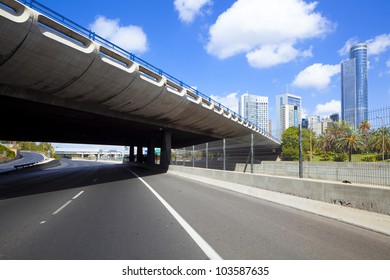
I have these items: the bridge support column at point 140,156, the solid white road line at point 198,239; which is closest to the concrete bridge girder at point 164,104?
the solid white road line at point 198,239

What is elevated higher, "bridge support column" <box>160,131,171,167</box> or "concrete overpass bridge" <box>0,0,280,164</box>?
"concrete overpass bridge" <box>0,0,280,164</box>

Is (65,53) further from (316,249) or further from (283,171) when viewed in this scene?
(283,171)

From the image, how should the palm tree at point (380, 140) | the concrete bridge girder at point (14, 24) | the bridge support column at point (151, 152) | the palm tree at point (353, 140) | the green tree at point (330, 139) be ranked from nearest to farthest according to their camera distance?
1. the palm tree at point (380, 140)
2. the concrete bridge girder at point (14, 24)
3. the palm tree at point (353, 140)
4. the bridge support column at point (151, 152)
5. the green tree at point (330, 139)

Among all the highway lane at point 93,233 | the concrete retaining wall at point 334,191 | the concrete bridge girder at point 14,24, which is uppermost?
the concrete bridge girder at point 14,24

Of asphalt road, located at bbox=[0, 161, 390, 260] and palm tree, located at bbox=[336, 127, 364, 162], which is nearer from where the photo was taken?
asphalt road, located at bbox=[0, 161, 390, 260]

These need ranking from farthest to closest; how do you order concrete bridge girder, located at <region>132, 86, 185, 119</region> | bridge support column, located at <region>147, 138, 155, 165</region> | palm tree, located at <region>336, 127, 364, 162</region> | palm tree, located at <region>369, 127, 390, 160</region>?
bridge support column, located at <region>147, 138, 155, 165</region> → concrete bridge girder, located at <region>132, 86, 185, 119</region> → palm tree, located at <region>336, 127, 364, 162</region> → palm tree, located at <region>369, 127, 390, 160</region>

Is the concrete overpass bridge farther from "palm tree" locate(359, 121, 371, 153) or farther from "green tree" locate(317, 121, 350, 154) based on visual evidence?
"green tree" locate(317, 121, 350, 154)

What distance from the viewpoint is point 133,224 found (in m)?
7.00

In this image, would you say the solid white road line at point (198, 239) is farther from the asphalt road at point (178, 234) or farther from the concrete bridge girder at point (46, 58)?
the concrete bridge girder at point (46, 58)

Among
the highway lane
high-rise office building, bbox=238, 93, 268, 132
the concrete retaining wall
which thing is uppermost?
high-rise office building, bbox=238, 93, 268, 132

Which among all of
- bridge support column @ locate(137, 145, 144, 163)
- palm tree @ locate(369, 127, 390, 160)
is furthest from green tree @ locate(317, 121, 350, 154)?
palm tree @ locate(369, 127, 390, 160)

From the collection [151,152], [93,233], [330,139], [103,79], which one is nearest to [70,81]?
[103,79]

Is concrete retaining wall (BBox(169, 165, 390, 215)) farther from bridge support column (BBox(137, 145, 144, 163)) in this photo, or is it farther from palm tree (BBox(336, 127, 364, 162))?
bridge support column (BBox(137, 145, 144, 163))

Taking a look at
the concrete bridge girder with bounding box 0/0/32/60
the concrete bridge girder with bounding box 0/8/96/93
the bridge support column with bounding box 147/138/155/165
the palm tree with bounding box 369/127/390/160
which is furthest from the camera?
the bridge support column with bounding box 147/138/155/165
